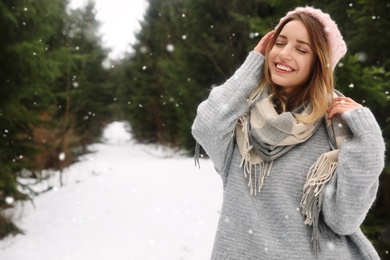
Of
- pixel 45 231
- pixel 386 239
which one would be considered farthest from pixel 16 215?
pixel 386 239

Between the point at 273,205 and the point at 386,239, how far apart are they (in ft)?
17.6

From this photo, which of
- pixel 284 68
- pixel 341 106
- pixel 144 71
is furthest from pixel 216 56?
pixel 144 71

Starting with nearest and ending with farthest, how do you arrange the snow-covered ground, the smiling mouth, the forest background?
1. the smiling mouth
2. the forest background
3. the snow-covered ground

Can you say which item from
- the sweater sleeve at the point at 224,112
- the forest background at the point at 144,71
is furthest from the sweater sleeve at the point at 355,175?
the forest background at the point at 144,71

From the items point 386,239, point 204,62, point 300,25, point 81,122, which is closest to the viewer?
point 300,25

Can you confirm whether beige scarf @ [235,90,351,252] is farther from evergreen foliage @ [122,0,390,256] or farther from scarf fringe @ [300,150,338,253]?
evergreen foliage @ [122,0,390,256]

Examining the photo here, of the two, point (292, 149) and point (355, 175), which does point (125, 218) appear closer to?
point (292, 149)

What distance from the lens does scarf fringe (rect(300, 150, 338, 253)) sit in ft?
5.27

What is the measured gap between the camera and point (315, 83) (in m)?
1.73

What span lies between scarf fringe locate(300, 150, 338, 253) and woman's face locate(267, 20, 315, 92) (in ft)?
1.17

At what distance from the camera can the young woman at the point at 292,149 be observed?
1.61 m

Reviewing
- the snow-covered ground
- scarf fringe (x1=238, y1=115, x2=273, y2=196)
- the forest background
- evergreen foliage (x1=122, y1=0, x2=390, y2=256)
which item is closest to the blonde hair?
scarf fringe (x1=238, y1=115, x2=273, y2=196)

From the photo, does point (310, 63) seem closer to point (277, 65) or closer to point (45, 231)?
point (277, 65)

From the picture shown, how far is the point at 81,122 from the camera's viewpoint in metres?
22.4
